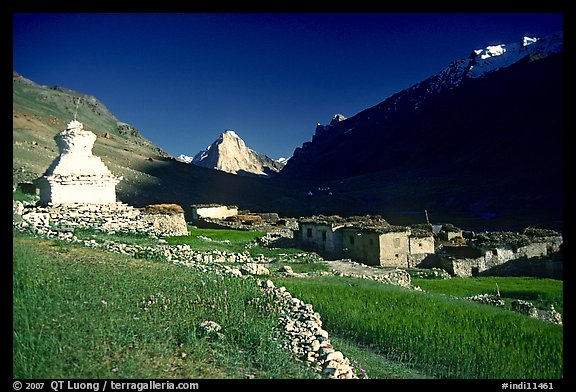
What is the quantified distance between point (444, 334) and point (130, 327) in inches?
242

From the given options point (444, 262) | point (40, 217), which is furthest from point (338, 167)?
point (40, 217)

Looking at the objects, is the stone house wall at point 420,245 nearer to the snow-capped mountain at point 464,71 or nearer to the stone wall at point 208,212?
the stone wall at point 208,212

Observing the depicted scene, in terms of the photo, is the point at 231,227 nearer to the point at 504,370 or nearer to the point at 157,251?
the point at 157,251

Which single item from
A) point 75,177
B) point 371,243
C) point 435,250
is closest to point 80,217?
point 75,177

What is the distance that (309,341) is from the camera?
682 cm

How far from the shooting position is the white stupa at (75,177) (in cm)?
1953

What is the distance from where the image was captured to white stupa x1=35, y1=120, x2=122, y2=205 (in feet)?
64.1

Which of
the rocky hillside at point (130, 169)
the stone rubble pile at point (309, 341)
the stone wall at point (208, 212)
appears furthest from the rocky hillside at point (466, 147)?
the stone rubble pile at point (309, 341)

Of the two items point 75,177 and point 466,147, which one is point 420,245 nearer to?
point 75,177

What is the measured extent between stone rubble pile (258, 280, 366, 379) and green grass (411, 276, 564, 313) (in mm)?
11020

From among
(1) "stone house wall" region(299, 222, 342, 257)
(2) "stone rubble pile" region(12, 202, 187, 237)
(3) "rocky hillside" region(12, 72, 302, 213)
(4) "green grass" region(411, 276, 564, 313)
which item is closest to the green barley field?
(2) "stone rubble pile" region(12, 202, 187, 237)

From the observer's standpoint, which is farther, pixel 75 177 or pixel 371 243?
pixel 371 243

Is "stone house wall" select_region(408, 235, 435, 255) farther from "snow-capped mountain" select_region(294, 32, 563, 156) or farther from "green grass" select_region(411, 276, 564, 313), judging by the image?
"snow-capped mountain" select_region(294, 32, 563, 156)

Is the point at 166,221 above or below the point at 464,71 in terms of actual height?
below
